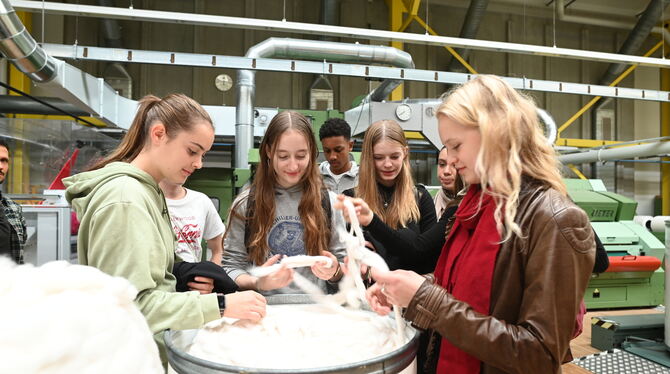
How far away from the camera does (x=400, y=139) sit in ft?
5.84

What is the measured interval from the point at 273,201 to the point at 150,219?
→ 0.67 m

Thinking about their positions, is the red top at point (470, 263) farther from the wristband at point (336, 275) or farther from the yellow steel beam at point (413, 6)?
the yellow steel beam at point (413, 6)

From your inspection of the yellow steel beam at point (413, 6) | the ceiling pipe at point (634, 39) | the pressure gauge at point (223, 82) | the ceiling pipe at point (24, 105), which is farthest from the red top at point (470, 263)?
the ceiling pipe at point (634, 39)

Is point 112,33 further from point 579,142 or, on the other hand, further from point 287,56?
point 579,142

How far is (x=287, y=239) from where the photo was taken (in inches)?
57.9

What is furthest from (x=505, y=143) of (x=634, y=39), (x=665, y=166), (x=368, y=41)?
(x=665, y=166)

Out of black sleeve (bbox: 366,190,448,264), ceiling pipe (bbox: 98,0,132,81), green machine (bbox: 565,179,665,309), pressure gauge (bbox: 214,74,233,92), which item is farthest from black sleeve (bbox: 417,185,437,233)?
ceiling pipe (bbox: 98,0,132,81)

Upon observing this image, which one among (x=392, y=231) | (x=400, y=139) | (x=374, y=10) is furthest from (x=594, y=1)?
(x=392, y=231)

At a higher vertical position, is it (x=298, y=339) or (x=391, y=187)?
(x=391, y=187)

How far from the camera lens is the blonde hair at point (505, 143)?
0.79 m

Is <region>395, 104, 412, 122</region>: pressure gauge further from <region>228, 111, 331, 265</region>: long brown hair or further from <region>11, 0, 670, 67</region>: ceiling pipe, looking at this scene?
<region>228, 111, 331, 265</region>: long brown hair

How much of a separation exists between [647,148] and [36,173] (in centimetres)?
662

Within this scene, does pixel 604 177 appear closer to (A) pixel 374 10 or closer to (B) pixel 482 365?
(A) pixel 374 10

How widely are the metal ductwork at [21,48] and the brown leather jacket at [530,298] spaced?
2.69 meters
